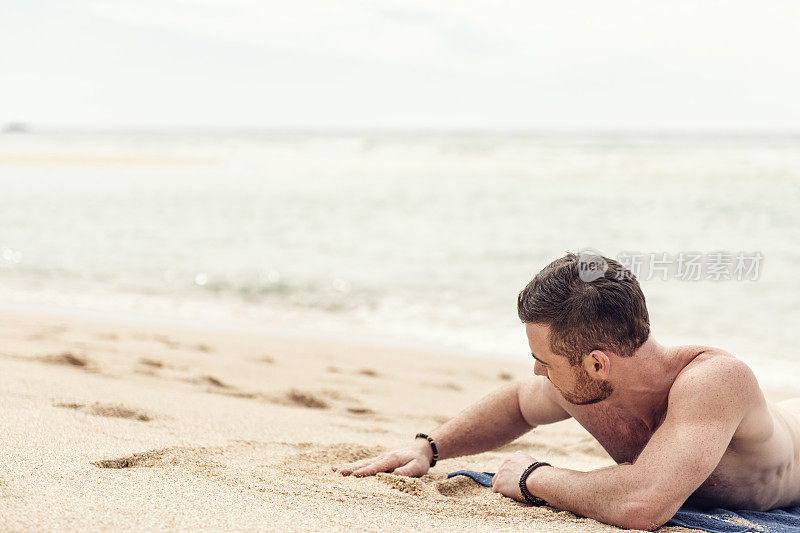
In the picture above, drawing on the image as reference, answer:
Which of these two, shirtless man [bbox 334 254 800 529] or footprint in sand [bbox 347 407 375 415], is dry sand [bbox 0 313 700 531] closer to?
footprint in sand [bbox 347 407 375 415]

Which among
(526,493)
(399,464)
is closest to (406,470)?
(399,464)

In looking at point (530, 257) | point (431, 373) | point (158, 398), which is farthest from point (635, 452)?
point (530, 257)

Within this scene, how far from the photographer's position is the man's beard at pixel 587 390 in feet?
6.95

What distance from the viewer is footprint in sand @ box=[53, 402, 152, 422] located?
306 centimetres

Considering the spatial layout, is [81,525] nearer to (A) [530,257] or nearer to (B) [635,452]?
(B) [635,452]

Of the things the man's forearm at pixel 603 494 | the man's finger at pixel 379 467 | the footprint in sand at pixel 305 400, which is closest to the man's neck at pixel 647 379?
the man's forearm at pixel 603 494

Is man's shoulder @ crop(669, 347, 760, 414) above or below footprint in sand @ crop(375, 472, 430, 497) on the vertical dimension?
above

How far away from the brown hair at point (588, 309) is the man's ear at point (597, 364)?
0.02 meters

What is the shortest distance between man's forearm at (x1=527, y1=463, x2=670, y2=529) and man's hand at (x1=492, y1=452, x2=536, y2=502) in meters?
0.06

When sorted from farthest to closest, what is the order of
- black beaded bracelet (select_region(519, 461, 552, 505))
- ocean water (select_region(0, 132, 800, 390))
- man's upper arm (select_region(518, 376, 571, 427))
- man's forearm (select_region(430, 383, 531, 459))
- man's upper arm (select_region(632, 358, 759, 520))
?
1. ocean water (select_region(0, 132, 800, 390))
2. man's forearm (select_region(430, 383, 531, 459))
3. man's upper arm (select_region(518, 376, 571, 427))
4. black beaded bracelet (select_region(519, 461, 552, 505))
5. man's upper arm (select_region(632, 358, 759, 520))

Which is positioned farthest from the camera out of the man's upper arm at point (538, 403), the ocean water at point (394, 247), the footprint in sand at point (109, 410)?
the ocean water at point (394, 247)

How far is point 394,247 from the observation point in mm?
10414

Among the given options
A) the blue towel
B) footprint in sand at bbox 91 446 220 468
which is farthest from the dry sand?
the blue towel

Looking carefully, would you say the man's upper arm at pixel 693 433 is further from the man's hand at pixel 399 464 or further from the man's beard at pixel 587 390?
the man's hand at pixel 399 464
